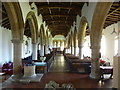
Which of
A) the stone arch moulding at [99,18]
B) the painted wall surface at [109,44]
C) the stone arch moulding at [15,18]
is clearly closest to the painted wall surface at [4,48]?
the stone arch moulding at [15,18]

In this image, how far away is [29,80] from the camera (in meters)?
6.31

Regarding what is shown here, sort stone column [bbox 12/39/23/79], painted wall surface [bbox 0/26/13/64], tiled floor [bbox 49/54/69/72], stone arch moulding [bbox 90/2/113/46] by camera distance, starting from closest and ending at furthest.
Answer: stone arch moulding [bbox 90/2/113/46], stone column [bbox 12/39/23/79], tiled floor [bbox 49/54/69/72], painted wall surface [bbox 0/26/13/64]

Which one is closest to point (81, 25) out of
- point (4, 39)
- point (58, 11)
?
point (58, 11)

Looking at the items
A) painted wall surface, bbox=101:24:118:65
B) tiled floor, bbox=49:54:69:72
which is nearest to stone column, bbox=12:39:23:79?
tiled floor, bbox=49:54:69:72

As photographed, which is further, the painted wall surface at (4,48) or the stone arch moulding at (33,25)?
the painted wall surface at (4,48)

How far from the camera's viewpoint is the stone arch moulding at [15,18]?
593 centimetres

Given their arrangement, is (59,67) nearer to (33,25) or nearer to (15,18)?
(33,25)

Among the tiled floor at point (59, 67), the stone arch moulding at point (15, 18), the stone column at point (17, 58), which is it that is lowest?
the tiled floor at point (59, 67)

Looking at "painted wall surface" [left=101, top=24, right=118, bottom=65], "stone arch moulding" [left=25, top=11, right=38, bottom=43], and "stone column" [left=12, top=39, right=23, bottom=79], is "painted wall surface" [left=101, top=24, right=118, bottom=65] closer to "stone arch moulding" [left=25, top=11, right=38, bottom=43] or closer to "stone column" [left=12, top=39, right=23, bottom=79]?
"stone arch moulding" [left=25, top=11, right=38, bottom=43]

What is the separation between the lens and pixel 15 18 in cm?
642

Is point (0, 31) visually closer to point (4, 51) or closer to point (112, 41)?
point (4, 51)

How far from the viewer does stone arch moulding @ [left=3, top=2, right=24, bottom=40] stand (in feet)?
19.4

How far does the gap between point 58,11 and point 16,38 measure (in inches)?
218

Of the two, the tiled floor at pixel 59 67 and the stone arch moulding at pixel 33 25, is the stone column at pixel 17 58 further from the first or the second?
the tiled floor at pixel 59 67
